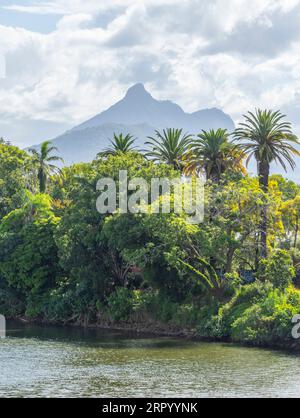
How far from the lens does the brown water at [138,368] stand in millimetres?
34469

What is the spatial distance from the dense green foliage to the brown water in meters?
3.61

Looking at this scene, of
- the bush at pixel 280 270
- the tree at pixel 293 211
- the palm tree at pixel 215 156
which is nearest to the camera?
the bush at pixel 280 270

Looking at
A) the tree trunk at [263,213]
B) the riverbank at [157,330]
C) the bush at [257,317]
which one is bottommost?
the riverbank at [157,330]

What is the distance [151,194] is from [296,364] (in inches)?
801

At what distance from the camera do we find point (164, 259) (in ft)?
178

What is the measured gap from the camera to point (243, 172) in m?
60.3

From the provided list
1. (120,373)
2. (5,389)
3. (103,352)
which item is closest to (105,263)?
(103,352)

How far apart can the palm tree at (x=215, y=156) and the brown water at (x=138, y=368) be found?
15.7 metres

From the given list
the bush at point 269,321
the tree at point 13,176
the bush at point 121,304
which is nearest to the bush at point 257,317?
the bush at point 269,321

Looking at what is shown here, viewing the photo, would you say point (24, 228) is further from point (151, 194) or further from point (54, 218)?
point (151, 194)

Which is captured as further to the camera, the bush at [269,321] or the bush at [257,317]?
the bush at [257,317]

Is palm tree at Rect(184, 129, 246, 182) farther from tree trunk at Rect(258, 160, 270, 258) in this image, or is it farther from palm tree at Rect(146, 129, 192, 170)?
palm tree at Rect(146, 129, 192, 170)

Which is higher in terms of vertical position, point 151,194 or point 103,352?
point 151,194

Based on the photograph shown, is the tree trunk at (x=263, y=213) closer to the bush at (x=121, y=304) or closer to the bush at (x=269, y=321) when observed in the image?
the bush at (x=269, y=321)
